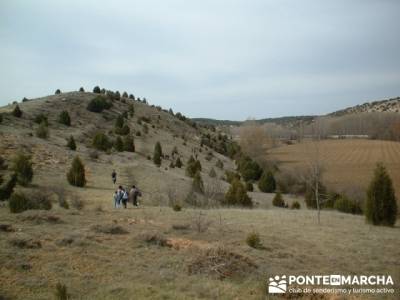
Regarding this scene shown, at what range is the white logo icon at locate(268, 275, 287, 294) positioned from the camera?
27.1ft

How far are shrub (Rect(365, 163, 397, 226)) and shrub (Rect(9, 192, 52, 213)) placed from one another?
15.7 metres

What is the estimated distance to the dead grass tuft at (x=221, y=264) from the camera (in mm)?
9539

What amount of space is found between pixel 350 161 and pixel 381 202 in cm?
4542

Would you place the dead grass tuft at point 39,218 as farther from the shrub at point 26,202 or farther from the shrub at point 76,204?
the shrub at point 76,204

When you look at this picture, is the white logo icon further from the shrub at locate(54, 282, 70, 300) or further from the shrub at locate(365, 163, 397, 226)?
the shrub at locate(365, 163, 397, 226)

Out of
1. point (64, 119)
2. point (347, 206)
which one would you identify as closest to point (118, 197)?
point (347, 206)

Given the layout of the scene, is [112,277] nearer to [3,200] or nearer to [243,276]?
[243,276]

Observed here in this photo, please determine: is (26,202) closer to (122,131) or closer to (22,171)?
(22,171)

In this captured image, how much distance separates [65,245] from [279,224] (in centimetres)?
967

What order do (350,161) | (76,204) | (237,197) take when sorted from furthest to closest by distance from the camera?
(350,161) → (237,197) → (76,204)

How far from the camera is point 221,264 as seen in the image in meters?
9.79

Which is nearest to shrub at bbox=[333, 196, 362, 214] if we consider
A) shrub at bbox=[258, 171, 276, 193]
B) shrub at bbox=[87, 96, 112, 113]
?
shrub at bbox=[258, 171, 276, 193]

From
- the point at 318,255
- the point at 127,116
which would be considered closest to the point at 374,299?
the point at 318,255

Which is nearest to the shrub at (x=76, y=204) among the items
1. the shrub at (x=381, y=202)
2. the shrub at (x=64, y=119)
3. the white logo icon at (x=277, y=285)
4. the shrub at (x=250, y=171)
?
the white logo icon at (x=277, y=285)
